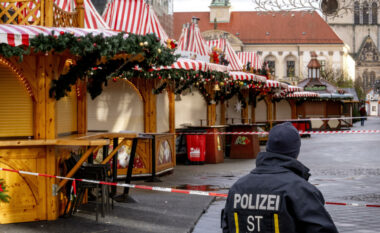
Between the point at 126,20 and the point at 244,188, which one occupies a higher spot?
the point at 126,20

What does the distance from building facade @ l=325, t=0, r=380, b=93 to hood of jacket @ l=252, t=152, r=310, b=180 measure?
122769 mm

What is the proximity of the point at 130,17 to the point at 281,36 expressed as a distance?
82902mm

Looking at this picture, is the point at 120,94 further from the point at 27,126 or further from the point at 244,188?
the point at 244,188

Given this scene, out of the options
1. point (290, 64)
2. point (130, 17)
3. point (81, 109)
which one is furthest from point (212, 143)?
point (290, 64)

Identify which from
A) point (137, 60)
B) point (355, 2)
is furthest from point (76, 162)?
point (355, 2)

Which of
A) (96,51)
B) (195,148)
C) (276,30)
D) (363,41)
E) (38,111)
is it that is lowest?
(195,148)

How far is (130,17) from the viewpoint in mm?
Answer: 15734

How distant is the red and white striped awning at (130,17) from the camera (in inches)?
614

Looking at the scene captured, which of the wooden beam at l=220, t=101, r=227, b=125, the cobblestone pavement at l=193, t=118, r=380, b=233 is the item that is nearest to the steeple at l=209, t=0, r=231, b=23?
the cobblestone pavement at l=193, t=118, r=380, b=233

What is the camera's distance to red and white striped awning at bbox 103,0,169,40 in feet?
51.2

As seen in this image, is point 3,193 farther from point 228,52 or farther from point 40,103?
point 228,52

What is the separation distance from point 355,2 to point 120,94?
7.55 meters

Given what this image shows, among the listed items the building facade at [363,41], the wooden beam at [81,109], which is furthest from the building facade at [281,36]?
the wooden beam at [81,109]

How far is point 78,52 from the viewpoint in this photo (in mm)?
8453
